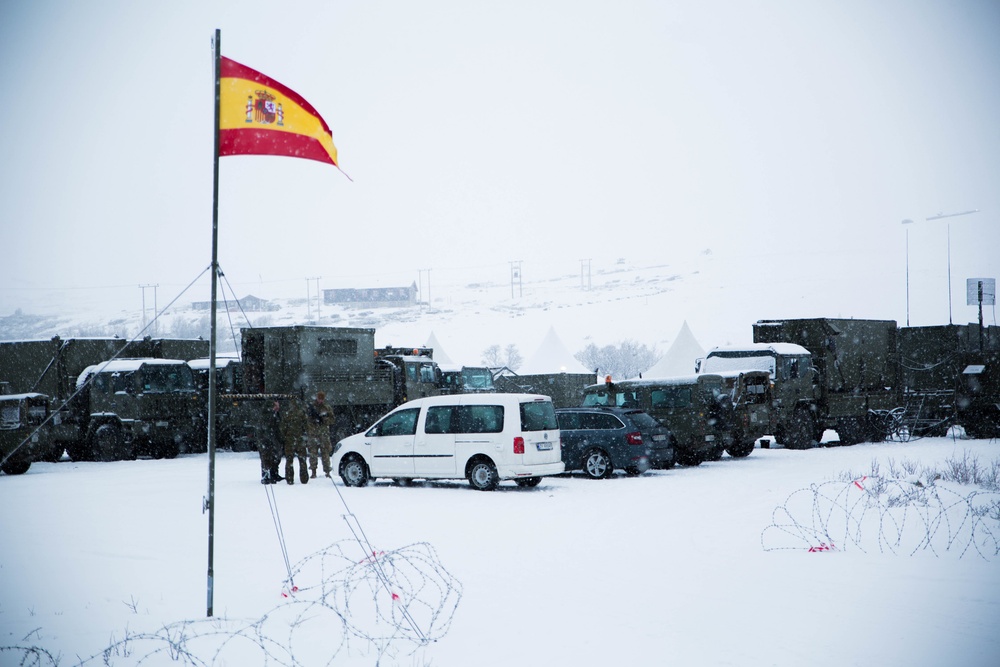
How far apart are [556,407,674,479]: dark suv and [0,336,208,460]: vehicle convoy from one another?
11467mm

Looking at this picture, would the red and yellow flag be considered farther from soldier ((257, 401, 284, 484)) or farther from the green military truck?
the green military truck

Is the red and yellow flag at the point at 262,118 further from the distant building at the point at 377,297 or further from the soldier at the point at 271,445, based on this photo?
the distant building at the point at 377,297

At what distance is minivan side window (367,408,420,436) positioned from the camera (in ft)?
51.9

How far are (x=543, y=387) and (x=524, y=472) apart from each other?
25.6 m

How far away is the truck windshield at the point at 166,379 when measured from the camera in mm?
22844

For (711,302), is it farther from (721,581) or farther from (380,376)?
(721,581)

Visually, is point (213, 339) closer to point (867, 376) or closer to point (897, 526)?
point (897, 526)

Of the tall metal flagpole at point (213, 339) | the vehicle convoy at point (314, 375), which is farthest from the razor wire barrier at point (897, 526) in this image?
the vehicle convoy at point (314, 375)

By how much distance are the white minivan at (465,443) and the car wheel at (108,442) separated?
904 cm

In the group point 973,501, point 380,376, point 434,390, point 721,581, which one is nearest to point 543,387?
point 434,390

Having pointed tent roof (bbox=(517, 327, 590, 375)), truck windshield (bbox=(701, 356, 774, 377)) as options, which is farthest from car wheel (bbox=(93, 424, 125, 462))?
pointed tent roof (bbox=(517, 327, 590, 375))

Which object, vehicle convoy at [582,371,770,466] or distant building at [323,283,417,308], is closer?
vehicle convoy at [582,371,770,466]

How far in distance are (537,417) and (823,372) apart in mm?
11493

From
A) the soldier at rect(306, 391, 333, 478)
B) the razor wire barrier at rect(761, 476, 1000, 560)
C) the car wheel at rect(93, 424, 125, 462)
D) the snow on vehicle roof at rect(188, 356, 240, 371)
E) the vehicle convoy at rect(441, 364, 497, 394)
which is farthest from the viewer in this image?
the vehicle convoy at rect(441, 364, 497, 394)
